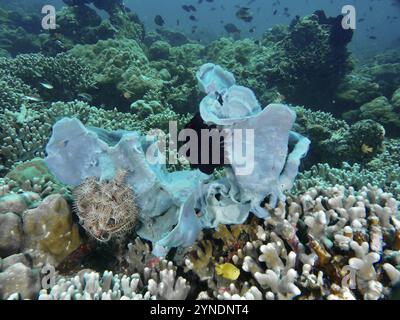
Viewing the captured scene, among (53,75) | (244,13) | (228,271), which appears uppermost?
(244,13)

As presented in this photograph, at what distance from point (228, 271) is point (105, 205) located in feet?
4.07

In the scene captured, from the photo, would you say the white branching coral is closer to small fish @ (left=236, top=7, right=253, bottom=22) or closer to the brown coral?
the brown coral

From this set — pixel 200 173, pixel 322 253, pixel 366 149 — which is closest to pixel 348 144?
pixel 366 149

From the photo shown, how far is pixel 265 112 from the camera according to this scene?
2471mm

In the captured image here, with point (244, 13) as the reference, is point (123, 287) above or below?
below

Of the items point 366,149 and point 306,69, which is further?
point 306,69

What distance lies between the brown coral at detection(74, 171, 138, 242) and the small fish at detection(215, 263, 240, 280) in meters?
0.95

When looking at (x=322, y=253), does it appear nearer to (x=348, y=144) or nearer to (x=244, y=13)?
(x=348, y=144)

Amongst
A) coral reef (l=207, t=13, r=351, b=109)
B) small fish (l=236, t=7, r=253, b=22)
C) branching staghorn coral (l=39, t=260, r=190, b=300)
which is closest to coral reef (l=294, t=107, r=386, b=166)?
coral reef (l=207, t=13, r=351, b=109)

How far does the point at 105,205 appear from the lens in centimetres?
276

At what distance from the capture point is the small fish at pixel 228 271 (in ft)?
9.14
